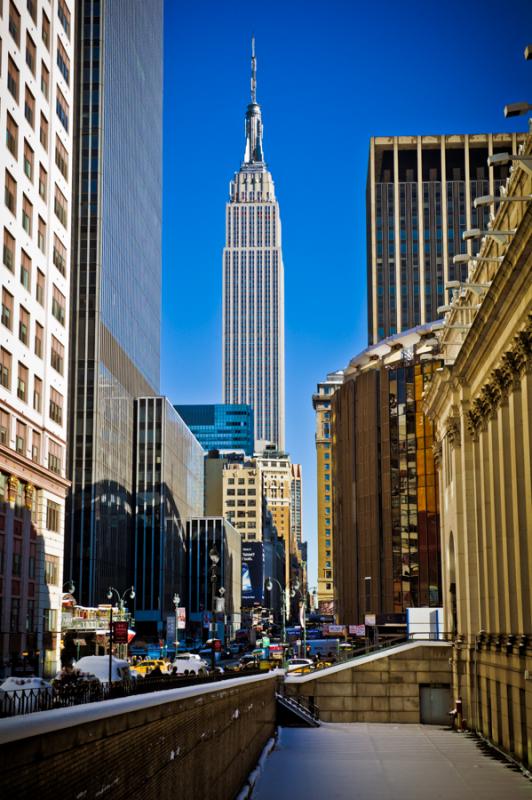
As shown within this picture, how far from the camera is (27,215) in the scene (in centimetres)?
6900

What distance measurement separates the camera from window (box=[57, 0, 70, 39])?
252ft

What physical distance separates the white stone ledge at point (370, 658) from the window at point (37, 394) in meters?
22.7

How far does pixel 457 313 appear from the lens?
6059 cm

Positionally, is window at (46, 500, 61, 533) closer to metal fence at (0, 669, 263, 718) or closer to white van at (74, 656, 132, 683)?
A: white van at (74, 656, 132, 683)

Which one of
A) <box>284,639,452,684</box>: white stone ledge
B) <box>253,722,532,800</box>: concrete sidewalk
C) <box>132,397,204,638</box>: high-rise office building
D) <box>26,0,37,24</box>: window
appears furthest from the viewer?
<box>132,397,204,638</box>: high-rise office building

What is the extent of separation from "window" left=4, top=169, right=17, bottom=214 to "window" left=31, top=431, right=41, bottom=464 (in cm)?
1365

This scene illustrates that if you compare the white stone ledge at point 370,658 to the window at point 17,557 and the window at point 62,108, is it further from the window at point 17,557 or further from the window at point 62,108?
the window at point 62,108

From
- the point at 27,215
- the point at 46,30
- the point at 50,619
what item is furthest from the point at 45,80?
the point at 50,619

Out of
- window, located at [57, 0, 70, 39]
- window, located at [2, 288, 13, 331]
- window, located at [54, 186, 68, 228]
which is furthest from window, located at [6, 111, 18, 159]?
window, located at [57, 0, 70, 39]

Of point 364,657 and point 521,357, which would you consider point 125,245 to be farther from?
point 521,357

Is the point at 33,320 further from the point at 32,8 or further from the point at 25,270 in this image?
the point at 32,8

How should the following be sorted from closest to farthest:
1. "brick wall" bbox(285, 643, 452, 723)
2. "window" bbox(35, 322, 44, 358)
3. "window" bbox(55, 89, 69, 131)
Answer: "brick wall" bbox(285, 643, 452, 723) → "window" bbox(35, 322, 44, 358) → "window" bbox(55, 89, 69, 131)

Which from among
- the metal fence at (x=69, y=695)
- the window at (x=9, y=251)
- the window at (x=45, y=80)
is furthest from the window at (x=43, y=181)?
the metal fence at (x=69, y=695)

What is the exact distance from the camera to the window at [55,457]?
73481 millimetres
